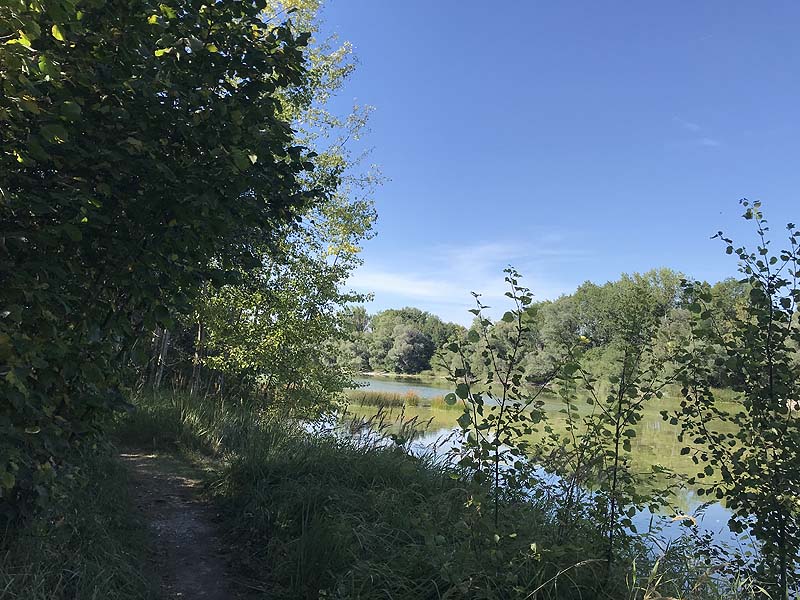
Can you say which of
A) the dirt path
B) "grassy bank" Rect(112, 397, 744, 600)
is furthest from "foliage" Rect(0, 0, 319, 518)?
"grassy bank" Rect(112, 397, 744, 600)

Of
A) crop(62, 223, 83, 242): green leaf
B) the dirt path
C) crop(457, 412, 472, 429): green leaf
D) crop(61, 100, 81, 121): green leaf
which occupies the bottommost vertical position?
the dirt path

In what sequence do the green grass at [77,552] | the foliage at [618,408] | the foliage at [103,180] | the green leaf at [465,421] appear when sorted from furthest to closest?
the foliage at [618,408] < the green leaf at [465,421] < the green grass at [77,552] < the foliage at [103,180]

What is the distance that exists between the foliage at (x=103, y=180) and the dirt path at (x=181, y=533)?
157 centimetres

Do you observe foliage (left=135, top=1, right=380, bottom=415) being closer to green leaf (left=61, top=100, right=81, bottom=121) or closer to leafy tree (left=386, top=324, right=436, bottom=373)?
green leaf (left=61, top=100, right=81, bottom=121)

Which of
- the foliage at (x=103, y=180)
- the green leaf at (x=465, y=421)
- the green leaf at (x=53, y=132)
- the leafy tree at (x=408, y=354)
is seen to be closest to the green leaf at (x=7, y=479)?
the foliage at (x=103, y=180)

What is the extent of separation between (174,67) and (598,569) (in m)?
3.65

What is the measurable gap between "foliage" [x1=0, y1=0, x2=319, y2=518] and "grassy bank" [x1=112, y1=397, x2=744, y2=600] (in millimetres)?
1879

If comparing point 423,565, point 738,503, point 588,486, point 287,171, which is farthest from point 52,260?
point 738,503

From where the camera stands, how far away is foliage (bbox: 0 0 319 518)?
209 cm

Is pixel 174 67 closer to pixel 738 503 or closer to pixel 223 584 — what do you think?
pixel 223 584

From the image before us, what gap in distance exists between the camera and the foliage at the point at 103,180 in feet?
6.84

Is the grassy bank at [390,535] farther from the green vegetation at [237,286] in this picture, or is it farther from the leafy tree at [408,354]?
the leafy tree at [408,354]

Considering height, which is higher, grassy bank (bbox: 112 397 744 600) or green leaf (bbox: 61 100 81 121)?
green leaf (bbox: 61 100 81 121)

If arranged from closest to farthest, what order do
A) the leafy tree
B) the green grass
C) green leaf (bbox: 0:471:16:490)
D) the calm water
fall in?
green leaf (bbox: 0:471:16:490)
the green grass
the calm water
the leafy tree
